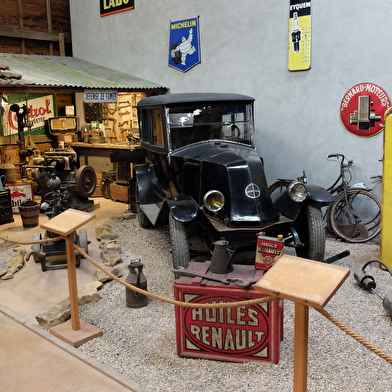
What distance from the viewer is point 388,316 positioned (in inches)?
142

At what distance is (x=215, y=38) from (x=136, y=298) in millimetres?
4869

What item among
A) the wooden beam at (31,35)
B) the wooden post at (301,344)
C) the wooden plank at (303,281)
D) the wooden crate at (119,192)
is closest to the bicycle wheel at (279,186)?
the wooden crate at (119,192)

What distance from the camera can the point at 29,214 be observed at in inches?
253

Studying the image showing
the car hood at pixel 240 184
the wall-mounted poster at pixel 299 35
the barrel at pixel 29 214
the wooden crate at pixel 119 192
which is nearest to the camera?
the car hood at pixel 240 184

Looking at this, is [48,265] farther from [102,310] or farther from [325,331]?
[325,331]

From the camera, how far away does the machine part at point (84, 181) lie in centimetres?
727

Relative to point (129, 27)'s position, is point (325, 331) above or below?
below

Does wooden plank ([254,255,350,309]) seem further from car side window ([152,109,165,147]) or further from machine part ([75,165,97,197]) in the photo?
machine part ([75,165,97,197])

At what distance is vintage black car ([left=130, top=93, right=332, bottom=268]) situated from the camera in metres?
4.21

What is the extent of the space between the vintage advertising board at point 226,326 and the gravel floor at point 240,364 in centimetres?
7

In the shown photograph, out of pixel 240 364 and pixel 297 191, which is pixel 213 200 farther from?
pixel 240 364

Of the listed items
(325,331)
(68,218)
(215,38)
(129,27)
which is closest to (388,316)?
(325,331)

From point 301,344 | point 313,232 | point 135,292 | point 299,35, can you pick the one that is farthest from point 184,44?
point 301,344

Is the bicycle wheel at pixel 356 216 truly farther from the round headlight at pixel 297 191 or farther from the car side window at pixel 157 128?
the car side window at pixel 157 128
